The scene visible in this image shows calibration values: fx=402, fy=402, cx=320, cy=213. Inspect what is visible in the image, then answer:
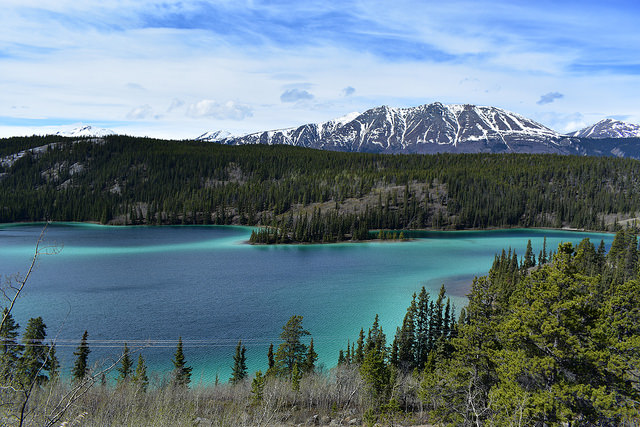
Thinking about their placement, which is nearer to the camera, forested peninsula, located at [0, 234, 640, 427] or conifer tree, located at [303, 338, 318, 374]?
forested peninsula, located at [0, 234, 640, 427]

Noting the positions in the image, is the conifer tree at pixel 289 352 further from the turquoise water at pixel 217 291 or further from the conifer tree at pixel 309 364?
the turquoise water at pixel 217 291

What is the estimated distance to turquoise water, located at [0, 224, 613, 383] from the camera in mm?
40188

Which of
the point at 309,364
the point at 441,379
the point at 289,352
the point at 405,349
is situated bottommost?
the point at 405,349

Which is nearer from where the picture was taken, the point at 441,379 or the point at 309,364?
the point at 441,379

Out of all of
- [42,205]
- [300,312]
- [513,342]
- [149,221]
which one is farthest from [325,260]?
[42,205]

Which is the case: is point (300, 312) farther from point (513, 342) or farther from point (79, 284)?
point (79, 284)

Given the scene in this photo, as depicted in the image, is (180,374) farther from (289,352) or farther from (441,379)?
(441,379)

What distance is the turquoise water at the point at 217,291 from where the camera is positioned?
132 ft

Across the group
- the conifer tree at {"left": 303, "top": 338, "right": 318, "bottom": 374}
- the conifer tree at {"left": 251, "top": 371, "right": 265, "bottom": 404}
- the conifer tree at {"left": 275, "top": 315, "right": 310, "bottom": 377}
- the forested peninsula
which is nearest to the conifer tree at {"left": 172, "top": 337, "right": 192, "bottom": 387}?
the forested peninsula

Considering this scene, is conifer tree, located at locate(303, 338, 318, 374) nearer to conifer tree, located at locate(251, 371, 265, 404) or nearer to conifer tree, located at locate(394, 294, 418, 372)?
conifer tree, located at locate(251, 371, 265, 404)

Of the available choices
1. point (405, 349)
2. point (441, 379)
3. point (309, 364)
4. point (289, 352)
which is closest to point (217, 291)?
point (289, 352)

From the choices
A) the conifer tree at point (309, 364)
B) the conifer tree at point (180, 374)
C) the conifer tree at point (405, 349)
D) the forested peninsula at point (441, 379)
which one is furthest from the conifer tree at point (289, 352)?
the conifer tree at point (405, 349)

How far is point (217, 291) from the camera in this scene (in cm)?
6116

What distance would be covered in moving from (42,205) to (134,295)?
176484 mm
